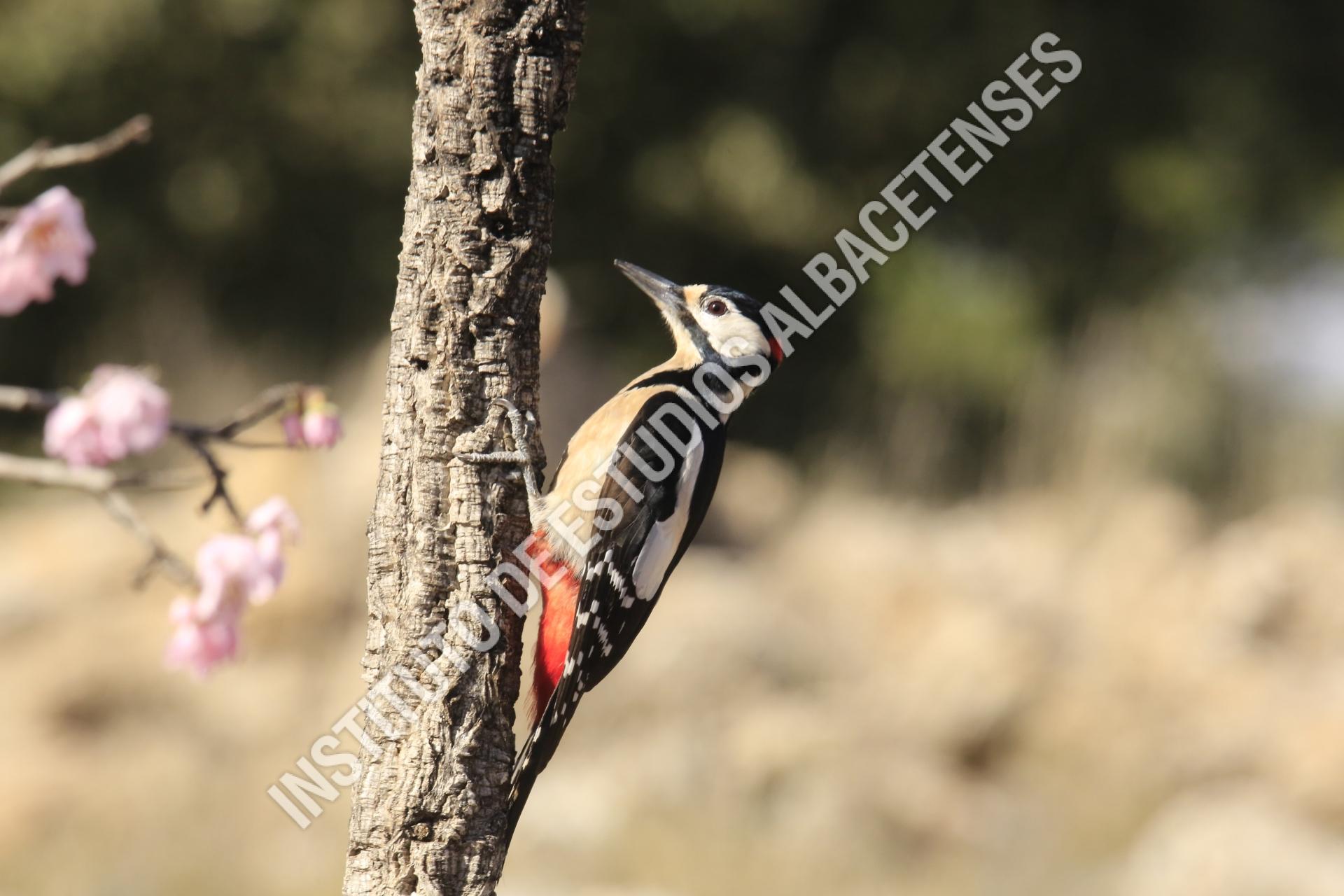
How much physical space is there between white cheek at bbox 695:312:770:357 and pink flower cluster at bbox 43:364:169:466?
1.66m

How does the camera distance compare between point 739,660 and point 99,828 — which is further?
point 739,660

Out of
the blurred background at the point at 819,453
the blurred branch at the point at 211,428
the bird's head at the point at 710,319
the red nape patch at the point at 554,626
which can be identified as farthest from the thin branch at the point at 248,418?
the blurred background at the point at 819,453

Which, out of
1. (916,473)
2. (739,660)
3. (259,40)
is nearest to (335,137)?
(259,40)

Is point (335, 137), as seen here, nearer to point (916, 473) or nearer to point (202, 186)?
point (202, 186)

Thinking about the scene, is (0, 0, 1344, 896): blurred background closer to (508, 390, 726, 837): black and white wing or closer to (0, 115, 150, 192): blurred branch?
(508, 390, 726, 837): black and white wing

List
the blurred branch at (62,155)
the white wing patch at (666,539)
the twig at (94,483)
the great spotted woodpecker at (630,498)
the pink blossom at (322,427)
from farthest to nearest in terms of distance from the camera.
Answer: the white wing patch at (666,539) < the great spotted woodpecker at (630,498) < the pink blossom at (322,427) < the blurred branch at (62,155) < the twig at (94,483)

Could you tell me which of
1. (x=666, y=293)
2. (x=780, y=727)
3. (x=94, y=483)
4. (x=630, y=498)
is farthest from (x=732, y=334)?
(x=780, y=727)

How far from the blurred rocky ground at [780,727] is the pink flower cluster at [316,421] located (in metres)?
3.65

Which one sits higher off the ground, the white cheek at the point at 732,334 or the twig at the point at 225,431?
the white cheek at the point at 732,334

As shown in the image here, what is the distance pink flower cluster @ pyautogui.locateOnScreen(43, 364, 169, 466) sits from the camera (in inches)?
77.5

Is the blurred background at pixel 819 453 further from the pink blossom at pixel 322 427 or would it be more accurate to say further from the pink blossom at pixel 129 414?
the pink blossom at pixel 129 414

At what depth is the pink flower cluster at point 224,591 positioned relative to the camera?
6.96 ft

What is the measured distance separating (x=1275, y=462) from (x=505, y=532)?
34.7 ft

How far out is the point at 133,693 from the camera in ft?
20.7
